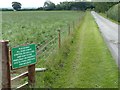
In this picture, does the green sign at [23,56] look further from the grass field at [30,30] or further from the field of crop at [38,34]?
the grass field at [30,30]

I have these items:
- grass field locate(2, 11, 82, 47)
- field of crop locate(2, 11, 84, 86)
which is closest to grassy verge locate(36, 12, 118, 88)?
field of crop locate(2, 11, 84, 86)

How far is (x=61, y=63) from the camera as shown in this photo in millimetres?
10492

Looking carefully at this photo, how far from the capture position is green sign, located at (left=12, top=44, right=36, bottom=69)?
649 cm

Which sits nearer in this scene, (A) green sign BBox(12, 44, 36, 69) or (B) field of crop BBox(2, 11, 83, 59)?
(A) green sign BBox(12, 44, 36, 69)

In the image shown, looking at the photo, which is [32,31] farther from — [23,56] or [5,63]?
[5,63]

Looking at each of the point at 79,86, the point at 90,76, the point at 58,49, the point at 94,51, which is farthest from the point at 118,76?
the point at 94,51

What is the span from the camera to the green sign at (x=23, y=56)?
255 inches

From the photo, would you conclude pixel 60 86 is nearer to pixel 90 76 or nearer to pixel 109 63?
pixel 90 76

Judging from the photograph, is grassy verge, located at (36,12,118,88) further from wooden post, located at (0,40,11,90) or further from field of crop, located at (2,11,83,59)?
field of crop, located at (2,11,83,59)

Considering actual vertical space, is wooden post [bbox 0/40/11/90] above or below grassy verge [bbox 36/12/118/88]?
above

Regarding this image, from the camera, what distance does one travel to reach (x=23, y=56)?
666 centimetres

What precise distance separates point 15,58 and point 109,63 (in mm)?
5294

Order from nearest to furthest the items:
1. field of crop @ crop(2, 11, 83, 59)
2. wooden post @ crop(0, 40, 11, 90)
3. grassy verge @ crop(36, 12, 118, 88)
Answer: wooden post @ crop(0, 40, 11, 90) → grassy verge @ crop(36, 12, 118, 88) → field of crop @ crop(2, 11, 83, 59)

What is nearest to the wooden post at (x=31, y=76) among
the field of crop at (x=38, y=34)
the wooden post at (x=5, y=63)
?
the wooden post at (x=5, y=63)
